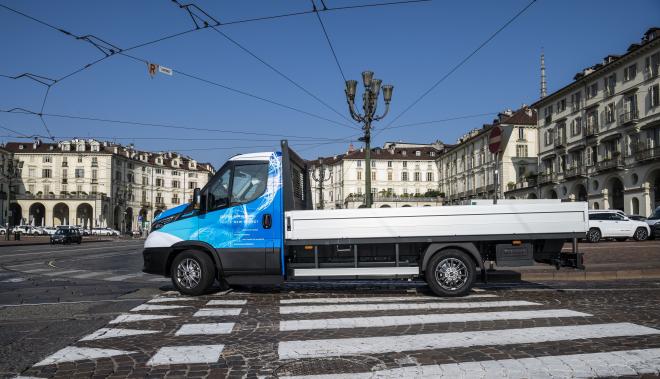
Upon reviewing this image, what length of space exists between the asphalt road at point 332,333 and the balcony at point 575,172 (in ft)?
165

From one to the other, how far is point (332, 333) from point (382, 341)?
707mm

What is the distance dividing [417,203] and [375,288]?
8816 centimetres

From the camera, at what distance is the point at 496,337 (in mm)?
5875

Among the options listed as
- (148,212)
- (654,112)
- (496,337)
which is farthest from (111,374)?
(148,212)

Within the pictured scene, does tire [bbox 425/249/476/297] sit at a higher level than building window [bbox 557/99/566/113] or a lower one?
lower

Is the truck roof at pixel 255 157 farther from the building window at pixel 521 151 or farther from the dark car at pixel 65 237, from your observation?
the building window at pixel 521 151

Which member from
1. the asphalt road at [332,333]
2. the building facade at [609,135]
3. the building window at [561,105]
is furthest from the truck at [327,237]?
the building window at [561,105]

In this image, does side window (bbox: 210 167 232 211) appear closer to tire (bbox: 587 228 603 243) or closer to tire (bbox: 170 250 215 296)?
tire (bbox: 170 250 215 296)

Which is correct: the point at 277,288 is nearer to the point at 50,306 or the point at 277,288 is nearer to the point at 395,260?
the point at 395,260

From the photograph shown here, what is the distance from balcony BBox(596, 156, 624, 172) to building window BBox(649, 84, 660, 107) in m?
5.93

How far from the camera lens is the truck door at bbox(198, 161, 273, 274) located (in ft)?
31.3

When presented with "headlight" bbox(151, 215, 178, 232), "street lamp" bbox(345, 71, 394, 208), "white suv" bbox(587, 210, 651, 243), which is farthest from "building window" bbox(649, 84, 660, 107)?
"headlight" bbox(151, 215, 178, 232)

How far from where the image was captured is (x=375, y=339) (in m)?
5.85

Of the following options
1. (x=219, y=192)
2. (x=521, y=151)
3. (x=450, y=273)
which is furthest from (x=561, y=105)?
(x=219, y=192)
